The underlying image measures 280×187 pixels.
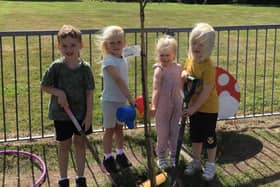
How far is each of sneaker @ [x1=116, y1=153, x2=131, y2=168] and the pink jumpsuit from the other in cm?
35

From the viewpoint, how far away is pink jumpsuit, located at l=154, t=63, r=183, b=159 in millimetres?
5305

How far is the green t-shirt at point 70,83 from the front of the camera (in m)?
4.70

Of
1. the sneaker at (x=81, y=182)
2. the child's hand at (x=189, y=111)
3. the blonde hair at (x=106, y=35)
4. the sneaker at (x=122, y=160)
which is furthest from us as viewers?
the sneaker at (x=122, y=160)

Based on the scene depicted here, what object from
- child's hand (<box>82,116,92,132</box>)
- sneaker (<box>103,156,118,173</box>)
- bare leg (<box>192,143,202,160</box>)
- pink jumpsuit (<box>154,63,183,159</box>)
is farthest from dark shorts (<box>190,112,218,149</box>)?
child's hand (<box>82,116,92,132</box>)

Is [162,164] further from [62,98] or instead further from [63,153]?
[62,98]

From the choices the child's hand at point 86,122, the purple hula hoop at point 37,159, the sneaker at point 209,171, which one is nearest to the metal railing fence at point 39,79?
the purple hula hoop at point 37,159

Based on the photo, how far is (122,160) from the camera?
5613 millimetres

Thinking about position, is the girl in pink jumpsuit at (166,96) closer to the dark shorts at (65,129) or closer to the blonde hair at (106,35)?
the blonde hair at (106,35)

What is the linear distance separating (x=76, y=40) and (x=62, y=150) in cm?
106

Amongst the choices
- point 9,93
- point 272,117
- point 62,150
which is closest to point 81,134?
point 62,150

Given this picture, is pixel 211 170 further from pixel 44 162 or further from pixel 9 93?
pixel 9 93

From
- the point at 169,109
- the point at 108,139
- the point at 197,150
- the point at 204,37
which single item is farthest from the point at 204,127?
the point at 108,139

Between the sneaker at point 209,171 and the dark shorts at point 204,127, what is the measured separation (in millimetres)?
180

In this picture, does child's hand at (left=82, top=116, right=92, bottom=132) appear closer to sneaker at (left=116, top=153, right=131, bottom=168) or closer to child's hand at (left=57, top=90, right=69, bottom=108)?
child's hand at (left=57, top=90, right=69, bottom=108)
